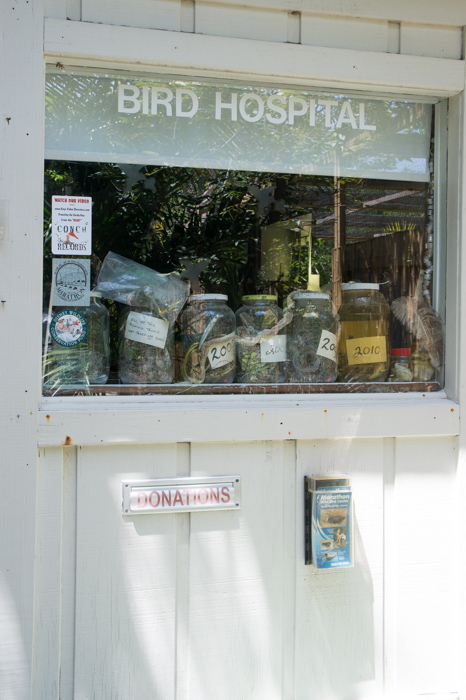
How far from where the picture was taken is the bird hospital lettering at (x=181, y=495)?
165cm

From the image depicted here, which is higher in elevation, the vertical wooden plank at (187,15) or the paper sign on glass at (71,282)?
the vertical wooden plank at (187,15)

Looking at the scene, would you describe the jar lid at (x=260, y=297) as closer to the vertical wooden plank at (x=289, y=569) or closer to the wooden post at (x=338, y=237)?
the wooden post at (x=338, y=237)

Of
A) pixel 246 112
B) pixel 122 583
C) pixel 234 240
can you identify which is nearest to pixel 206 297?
pixel 234 240

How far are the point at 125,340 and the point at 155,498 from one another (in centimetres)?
49

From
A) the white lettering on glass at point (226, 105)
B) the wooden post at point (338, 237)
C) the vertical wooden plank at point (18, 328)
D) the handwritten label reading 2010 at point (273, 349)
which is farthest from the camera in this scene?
the wooden post at point (338, 237)

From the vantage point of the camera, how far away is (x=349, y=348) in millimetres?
1950

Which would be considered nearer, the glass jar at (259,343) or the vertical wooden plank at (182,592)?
the vertical wooden plank at (182,592)

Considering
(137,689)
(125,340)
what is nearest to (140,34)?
(125,340)

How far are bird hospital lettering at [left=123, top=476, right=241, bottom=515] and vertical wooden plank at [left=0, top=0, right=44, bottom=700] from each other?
0.27 meters

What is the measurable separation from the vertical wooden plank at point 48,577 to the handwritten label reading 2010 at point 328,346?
2.87 ft

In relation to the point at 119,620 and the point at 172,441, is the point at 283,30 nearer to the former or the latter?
the point at 172,441

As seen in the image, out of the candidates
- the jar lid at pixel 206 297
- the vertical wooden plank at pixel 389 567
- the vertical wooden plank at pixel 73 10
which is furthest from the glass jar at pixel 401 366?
the vertical wooden plank at pixel 73 10

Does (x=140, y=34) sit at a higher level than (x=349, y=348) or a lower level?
higher

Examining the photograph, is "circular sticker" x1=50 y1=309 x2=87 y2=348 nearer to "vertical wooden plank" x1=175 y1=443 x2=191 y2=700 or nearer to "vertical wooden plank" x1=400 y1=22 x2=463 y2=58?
"vertical wooden plank" x1=175 y1=443 x2=191 y2=700
